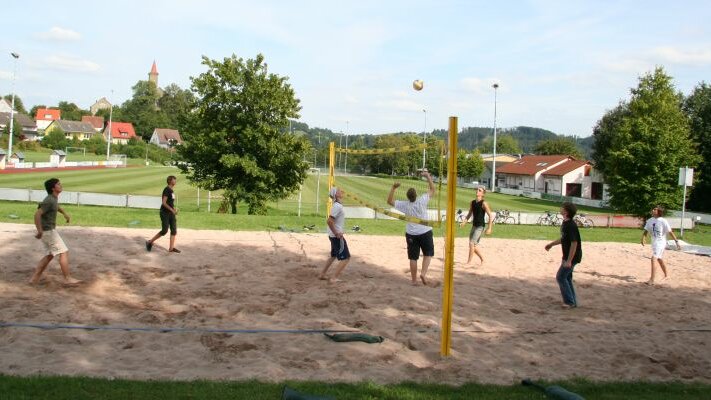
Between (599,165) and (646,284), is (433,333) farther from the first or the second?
(599,165)

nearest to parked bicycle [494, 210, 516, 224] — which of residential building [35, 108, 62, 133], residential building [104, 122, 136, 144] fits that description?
residential building [104, 122, 136, 144]

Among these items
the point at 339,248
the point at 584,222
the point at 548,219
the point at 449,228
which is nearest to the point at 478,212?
the point at 339,248

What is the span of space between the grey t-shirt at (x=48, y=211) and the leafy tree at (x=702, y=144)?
4270 centimetres

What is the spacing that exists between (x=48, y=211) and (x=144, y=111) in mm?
136851

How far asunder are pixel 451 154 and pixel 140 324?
4.66m

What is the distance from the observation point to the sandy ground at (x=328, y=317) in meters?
6.35

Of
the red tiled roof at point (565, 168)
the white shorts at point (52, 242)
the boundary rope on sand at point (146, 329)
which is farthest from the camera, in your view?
the red tiled roof at point (565, 168)

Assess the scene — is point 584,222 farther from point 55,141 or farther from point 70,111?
point 70,111

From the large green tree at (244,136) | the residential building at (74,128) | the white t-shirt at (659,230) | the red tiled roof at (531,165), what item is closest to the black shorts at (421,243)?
the white t-shirt at (659,230)

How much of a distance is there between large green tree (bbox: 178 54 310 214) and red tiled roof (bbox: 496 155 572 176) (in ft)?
165

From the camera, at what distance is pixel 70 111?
153 metres

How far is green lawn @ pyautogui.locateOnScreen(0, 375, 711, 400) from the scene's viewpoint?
4.96 m

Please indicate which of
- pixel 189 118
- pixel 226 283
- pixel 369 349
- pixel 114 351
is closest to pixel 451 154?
pixel 369 349

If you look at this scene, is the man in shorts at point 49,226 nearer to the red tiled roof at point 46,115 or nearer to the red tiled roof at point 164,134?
the red tiled roof at point 164,134
